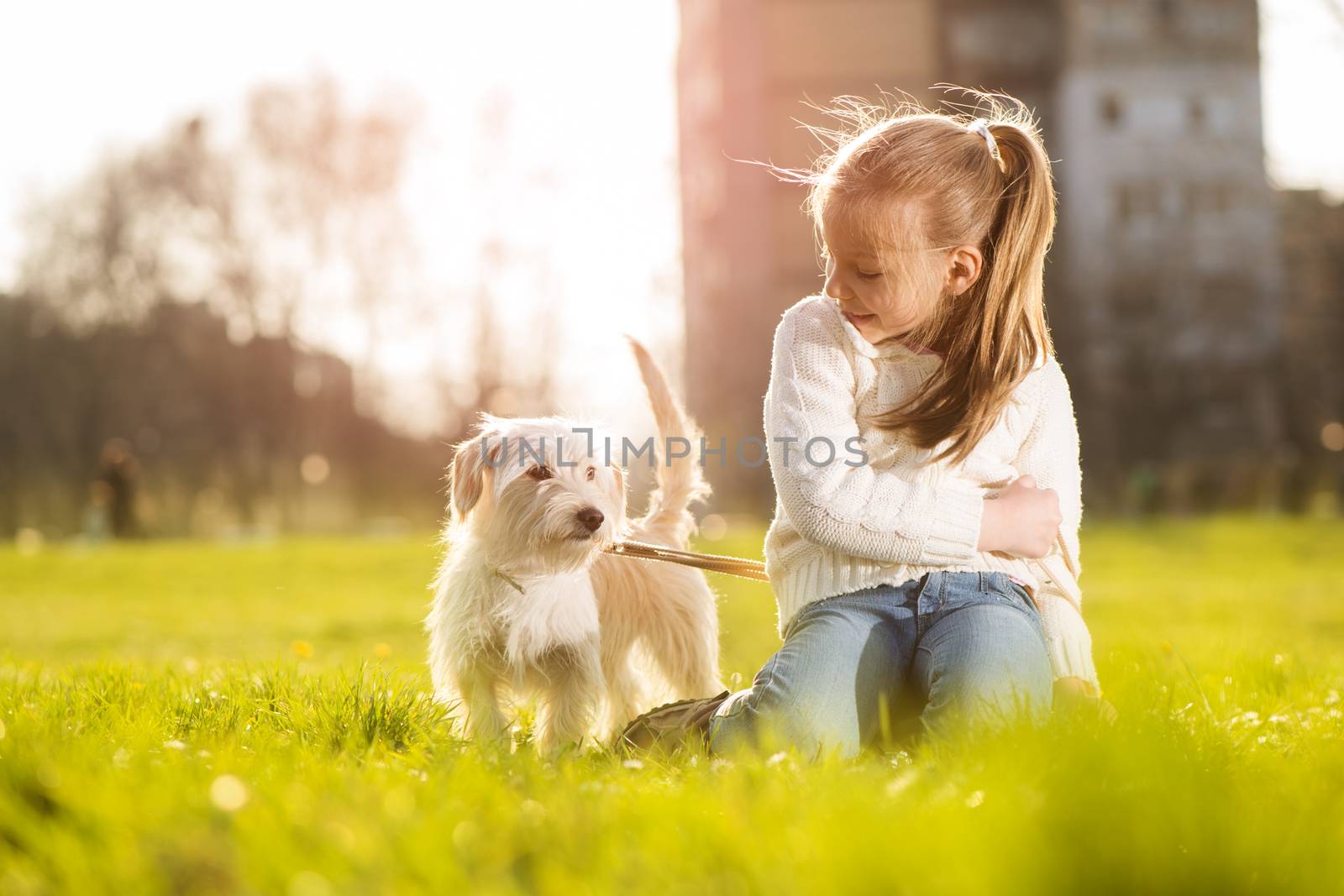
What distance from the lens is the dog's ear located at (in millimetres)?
3758

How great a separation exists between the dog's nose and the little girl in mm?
534

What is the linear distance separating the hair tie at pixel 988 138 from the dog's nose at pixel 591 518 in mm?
1561

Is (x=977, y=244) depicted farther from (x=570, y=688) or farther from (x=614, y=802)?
(x=614, y=802)

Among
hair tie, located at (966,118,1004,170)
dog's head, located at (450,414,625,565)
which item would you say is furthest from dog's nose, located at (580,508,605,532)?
hair tie, located at (966,118,1004,170)

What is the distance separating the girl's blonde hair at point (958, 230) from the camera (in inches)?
130

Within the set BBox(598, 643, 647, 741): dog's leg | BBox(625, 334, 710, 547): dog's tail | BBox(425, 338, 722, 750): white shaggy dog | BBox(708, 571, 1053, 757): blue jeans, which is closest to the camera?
BBox(708, 571, 1053, 757): blue jeans

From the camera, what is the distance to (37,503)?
35656mm

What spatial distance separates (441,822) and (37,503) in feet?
126

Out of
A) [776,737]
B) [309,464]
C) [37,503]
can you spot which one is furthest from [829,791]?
[37,503]

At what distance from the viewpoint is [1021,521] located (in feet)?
10.9

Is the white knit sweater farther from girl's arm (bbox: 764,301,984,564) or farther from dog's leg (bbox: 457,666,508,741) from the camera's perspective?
dog's leg (bbox: 457,666,508,741)

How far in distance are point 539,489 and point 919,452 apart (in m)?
1.16

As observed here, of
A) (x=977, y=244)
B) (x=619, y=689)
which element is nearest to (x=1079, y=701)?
(x=977, y=244)

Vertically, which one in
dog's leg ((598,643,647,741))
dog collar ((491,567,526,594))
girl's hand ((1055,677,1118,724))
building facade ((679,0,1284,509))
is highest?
building facade ((679,0,1284,509))
